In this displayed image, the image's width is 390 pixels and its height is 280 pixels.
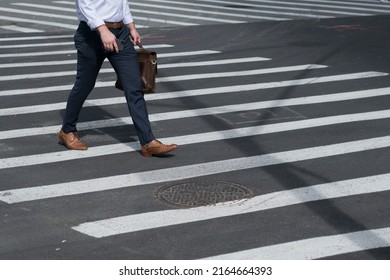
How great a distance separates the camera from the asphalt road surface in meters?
7.55

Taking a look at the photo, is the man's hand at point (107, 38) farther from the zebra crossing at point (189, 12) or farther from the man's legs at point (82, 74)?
the zebra crossing at point (189, 12)

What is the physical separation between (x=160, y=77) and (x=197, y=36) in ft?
17.5

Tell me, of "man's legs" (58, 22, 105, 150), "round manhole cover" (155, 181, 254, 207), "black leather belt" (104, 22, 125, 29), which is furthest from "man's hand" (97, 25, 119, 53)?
"round manhole cover" (155, 181, 254, 207)

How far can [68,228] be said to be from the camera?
7828 mm

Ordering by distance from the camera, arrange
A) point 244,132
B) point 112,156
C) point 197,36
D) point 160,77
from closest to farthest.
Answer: point 112,156
point 244,132
point 160,77
point 197,36

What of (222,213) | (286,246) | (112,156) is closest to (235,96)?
(112,156)

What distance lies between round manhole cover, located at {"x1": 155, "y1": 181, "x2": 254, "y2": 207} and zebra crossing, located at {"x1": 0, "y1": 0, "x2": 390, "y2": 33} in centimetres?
1255

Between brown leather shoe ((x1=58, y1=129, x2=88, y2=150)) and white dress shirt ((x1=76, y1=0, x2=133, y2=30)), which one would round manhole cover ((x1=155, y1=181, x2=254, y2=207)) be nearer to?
brown leather shoe ((x1=58, y1=129, x2=88, y2=150))

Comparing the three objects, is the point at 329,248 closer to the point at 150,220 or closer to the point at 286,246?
the point at 286,246

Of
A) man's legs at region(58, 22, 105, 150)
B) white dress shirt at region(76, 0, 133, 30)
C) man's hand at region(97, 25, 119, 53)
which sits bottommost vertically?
man's legs at region(58, 22, 105, 150)

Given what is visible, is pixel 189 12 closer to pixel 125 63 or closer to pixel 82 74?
pixel 82 74

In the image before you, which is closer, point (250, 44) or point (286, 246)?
point (286, 246)

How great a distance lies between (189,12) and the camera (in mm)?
24797

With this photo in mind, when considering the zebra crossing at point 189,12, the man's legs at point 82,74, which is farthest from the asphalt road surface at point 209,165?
the zebra crossing at point 189,12
